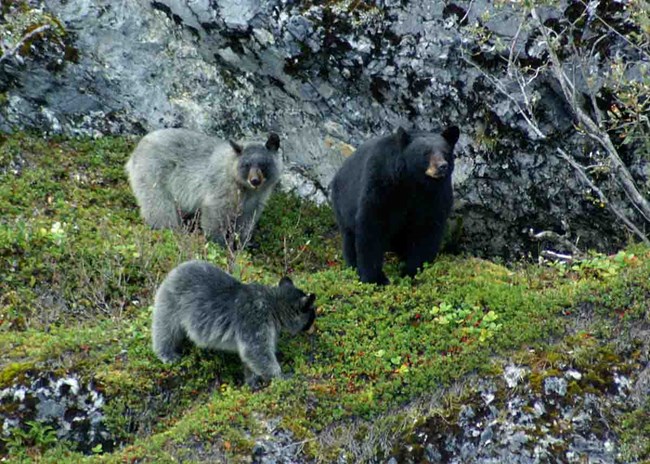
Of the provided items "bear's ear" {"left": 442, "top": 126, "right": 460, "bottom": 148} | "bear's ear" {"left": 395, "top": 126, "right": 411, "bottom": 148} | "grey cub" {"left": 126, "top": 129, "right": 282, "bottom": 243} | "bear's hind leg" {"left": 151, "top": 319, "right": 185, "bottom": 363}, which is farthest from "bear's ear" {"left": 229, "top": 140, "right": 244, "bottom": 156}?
"bear's hind leg" {"left": 151, "top": 319, "right": 185, "bottom": 363}

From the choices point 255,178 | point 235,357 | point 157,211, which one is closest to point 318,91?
point 255,178

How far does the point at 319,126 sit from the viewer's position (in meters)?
13.8

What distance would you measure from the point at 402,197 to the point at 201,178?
4.30m

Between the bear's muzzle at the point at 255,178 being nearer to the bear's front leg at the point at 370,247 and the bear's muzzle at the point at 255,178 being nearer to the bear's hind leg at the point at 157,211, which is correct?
the bear's hind leg at the point at 157,211

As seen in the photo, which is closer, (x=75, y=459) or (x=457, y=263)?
(x=75, y=459)

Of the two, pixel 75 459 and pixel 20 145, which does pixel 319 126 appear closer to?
pixel 20 145

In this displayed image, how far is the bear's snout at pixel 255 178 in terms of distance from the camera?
41.6ft

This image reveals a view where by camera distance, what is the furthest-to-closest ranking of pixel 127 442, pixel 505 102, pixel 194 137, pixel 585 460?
pixel 194 137 < pixel 505 102 < pixel 127 442 < pixel 585 460

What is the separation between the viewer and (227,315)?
324 inches

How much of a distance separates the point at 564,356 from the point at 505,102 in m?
4.87

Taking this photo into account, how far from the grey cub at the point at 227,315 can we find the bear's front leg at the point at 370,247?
175cm

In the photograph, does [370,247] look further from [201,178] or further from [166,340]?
[201,178]

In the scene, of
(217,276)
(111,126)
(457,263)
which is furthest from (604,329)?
(111,126)

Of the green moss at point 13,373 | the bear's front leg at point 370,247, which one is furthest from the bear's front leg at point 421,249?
the green moss at point 13,373
